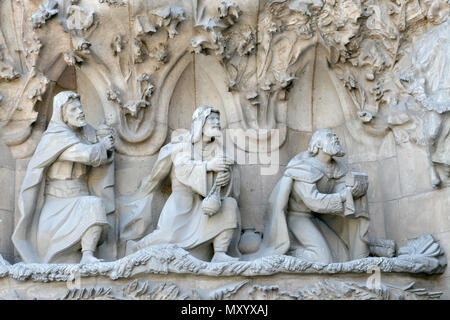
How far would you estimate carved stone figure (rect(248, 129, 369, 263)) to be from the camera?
1017cm

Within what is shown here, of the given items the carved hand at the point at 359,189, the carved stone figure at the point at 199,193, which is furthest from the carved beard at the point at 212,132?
the carved hand at the point at 359,189

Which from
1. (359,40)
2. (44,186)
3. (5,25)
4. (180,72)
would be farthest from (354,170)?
(5,25)

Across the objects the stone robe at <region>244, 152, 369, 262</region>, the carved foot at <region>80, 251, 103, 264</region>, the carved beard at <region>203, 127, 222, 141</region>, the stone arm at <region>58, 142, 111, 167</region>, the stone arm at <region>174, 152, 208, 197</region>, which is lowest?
the carved foot at <region>80, 251, 103, 264</region>

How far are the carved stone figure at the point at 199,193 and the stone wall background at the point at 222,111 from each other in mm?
362

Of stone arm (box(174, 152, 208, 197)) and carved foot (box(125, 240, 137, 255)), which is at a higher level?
stone arm (box(174, 152, 208, 197))

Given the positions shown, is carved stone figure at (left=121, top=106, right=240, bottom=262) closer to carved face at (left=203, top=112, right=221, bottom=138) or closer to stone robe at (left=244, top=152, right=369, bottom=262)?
carved face at (left=203, top=112, right=221, bottom=138)

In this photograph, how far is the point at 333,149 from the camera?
406 inches

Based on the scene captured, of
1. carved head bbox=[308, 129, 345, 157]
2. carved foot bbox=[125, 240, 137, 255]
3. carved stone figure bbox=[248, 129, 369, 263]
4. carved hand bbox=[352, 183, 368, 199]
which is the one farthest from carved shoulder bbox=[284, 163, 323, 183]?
carved foot bbox=[125, 240, 137, 255]

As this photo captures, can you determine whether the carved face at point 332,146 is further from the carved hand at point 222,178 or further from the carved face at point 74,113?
the carved face at point 74,113

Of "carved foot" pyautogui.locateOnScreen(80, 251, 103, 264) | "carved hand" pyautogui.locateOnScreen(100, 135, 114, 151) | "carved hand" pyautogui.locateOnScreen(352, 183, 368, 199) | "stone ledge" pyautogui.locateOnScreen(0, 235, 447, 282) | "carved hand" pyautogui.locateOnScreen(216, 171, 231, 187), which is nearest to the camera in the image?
"stone ledge" pyautogui.locateOnScreen(0, 235, 447, 282)

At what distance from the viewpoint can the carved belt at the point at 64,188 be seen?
10242 mm

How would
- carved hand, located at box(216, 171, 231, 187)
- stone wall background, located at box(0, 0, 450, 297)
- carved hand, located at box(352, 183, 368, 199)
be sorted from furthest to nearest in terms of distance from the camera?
stone wall background, located at box(0, 0, 450, 297) → carved hand, located at box(352, 183, 368, 199) → carved hand, located at box(216, 171, 231, 187)

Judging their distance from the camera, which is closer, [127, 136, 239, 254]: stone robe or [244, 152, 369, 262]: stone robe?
[127, 136, 239, 254]: stone robe

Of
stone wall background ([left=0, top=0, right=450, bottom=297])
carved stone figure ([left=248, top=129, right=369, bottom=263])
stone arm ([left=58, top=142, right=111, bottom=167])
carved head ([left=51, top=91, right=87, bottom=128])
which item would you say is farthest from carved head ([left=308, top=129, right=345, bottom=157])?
carved head ([left=51, top=91, right=87, bottom=128])
